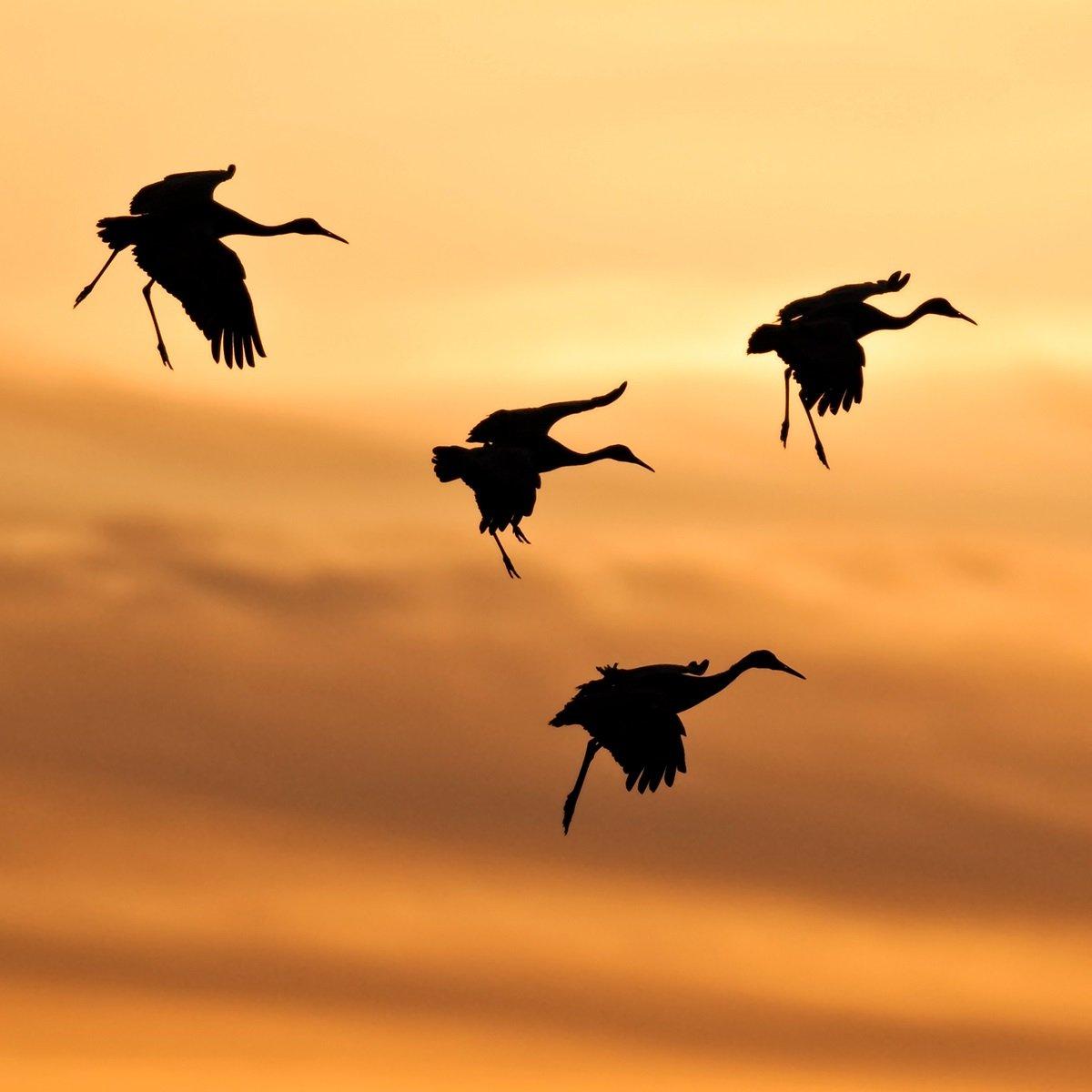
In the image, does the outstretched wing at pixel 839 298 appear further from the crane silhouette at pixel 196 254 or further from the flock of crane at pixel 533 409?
the crane silhouette at pixel 196 254

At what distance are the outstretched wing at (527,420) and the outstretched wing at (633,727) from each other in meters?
4.68

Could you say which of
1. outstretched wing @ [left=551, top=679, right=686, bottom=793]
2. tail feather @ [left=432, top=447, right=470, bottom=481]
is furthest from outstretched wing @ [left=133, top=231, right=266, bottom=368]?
outstretched wing @ [left=551, top=679, right=686, bottom=793]

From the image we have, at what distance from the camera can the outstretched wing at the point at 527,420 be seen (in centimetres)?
5716

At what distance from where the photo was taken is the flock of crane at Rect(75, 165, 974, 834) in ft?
175

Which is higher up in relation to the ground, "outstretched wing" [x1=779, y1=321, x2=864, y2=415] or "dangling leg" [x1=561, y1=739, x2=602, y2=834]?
"outstretched wing" [x1=779, y1=321, x2=864, y2=415]

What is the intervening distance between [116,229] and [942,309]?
14825 mm

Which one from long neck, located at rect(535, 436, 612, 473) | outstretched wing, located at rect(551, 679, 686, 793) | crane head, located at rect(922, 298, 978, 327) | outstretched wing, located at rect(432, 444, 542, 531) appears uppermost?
crane head, located at rect(922, 298, 978, 327)

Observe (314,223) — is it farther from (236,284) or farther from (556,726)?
(556,726)

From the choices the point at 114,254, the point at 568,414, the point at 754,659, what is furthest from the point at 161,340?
the point at 754,659

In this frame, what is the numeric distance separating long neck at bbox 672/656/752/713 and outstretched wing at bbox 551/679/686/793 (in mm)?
599

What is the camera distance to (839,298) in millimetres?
59375

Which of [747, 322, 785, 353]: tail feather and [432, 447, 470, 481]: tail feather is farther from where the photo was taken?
[747, 322, 785, 353]: tail feather

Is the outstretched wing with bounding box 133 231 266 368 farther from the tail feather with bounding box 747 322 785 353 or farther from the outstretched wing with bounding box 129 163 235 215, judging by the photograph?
the tail feather with bounding box 747 322 785 353

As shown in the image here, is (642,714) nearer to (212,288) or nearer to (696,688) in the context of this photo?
(696,688)
